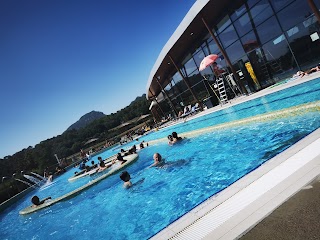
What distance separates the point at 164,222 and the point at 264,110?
6.78 metres

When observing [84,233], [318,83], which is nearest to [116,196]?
[84,233]

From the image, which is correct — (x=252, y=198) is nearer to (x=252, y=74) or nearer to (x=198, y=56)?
(x=252, y=74)

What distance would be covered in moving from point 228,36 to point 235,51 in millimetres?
1167

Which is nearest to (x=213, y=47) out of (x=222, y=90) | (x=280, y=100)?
(x=222, y=90)

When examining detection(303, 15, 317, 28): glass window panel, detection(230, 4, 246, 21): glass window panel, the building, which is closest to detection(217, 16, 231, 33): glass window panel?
the building

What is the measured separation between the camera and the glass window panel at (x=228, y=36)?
16562mm

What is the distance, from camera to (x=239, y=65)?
1697 cm

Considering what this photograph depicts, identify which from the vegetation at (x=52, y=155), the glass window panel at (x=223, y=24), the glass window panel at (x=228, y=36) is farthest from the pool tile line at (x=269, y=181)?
the vegetation at (x=52, y=155)

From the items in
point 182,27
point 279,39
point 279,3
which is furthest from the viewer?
point 182,27

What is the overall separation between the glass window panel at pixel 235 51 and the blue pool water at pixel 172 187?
5051 mm

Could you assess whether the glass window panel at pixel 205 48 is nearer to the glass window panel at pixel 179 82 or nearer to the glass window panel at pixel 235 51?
the glass window panel at pixel 235 51

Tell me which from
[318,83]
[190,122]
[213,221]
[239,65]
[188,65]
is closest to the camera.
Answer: [213,221]

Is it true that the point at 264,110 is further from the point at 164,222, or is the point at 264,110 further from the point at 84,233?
the point at 84,233

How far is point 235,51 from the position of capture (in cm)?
1700
